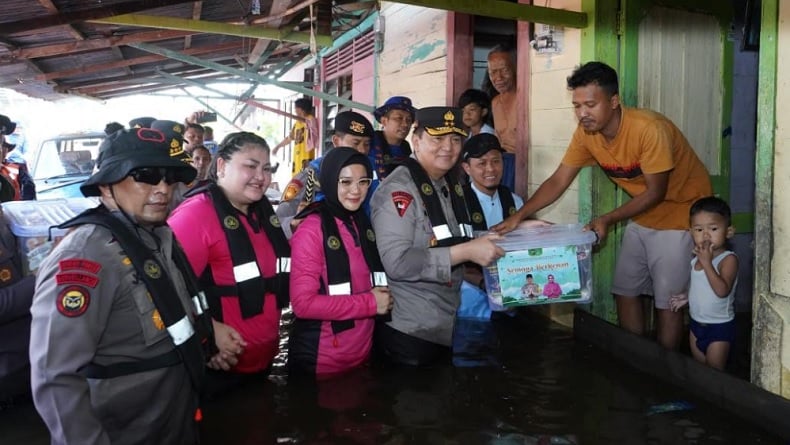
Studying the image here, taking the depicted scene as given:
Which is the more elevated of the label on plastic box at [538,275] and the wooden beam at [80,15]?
the wooden beam at [80,15]

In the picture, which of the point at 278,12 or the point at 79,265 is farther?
the point at 278,12

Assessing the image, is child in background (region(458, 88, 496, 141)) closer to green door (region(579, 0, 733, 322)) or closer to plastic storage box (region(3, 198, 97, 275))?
green door (region(579, 0, 733, 322))

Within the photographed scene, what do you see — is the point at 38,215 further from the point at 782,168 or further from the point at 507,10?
the point at 782,168

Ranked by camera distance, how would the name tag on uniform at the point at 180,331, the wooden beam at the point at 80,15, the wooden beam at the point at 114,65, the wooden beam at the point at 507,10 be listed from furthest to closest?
the wooden beam at the point at 114,65 → the wooden beam at the point at 80,15 → the wooden beam at the point at 507,10 → the name tag on uniform at the point at 180,331

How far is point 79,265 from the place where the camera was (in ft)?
6.43

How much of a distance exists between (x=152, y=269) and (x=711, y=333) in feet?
10.3

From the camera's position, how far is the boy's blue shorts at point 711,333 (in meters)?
3.56

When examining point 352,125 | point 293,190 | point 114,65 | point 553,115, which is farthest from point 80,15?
point 114,65

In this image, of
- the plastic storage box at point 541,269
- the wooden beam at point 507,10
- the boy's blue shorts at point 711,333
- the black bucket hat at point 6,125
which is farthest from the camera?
the black bucket hat at point 6,125

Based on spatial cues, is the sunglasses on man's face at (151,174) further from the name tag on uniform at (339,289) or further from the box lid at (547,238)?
the box lid at (547,238)

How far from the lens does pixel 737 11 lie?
4812 mm

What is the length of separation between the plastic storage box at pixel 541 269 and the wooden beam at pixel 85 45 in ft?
19.4

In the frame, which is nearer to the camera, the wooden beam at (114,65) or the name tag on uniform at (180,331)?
the name tag on uniform at (180,331)

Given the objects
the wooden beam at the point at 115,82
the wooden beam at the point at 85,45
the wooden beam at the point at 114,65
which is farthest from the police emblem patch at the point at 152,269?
the wooden beam at the point at 115,82
